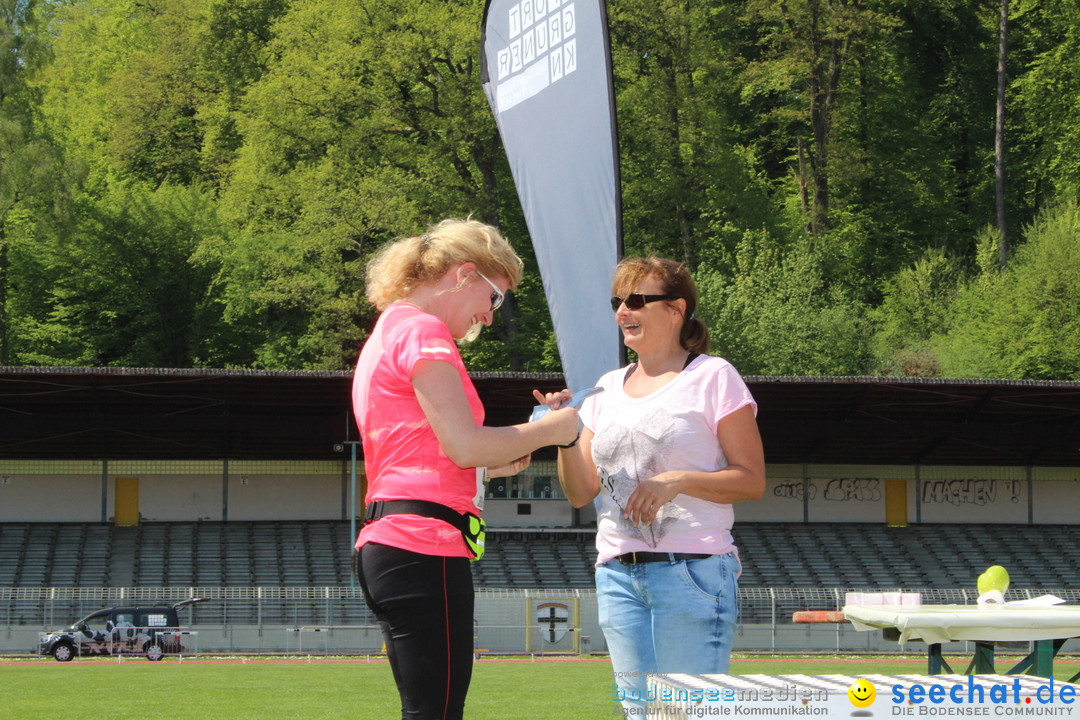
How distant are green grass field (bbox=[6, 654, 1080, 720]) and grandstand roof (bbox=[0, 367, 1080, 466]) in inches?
358

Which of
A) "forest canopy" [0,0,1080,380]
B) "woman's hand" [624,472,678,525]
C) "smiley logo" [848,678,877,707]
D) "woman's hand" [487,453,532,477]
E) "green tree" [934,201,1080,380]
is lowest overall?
"smiley logo" [848,678,877,707]

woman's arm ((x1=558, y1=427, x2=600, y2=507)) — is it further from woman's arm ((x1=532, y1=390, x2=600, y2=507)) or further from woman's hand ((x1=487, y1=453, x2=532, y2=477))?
woman's hand ((x1=487, y1=453, x2=532, y2=477))

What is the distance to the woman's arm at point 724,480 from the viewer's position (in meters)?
4.00

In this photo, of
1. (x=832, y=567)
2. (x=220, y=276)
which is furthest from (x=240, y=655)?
(x=220, y=276)

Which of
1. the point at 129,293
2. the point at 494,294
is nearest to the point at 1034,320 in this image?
the point at 129,293

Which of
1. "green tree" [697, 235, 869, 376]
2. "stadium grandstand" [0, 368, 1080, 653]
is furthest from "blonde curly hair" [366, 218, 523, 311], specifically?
"green tree" [697, 235, 869, 376]

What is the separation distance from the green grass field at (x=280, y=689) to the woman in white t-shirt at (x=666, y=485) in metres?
6.10

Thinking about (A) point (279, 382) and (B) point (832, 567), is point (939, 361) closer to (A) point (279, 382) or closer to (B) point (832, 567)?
(B) point (832, 567)

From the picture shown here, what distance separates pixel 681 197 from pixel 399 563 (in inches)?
1798

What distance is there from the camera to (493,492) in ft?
120

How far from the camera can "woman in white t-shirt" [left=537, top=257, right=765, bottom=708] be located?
158 inches

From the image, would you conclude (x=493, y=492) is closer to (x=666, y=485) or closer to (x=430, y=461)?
(x=666, y=485)

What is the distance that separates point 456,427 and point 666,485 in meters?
0.90

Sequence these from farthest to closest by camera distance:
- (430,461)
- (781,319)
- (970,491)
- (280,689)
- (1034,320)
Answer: (781,319), (1034,320), (970,491), (280,689), (430,461)
